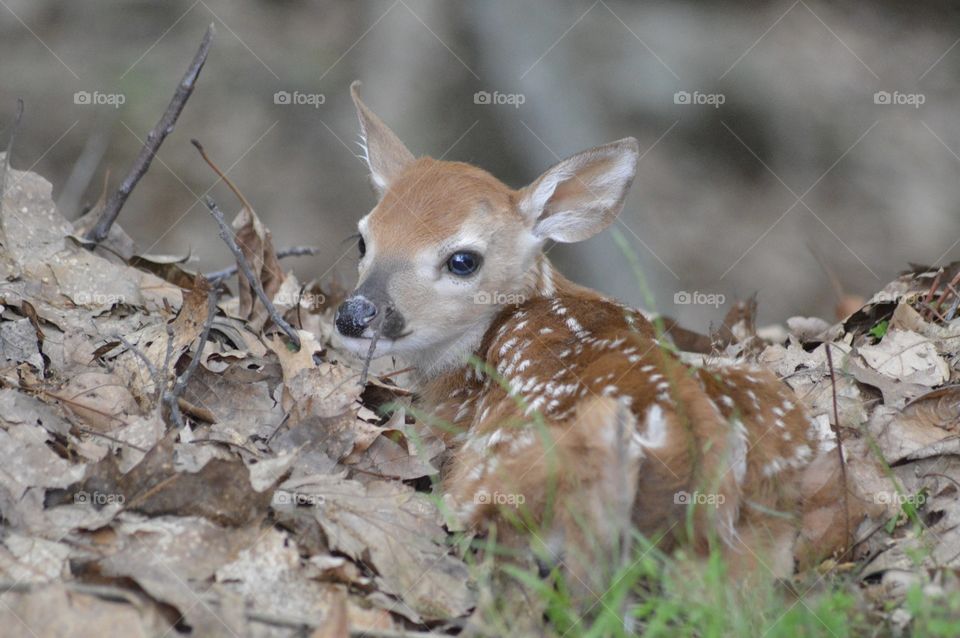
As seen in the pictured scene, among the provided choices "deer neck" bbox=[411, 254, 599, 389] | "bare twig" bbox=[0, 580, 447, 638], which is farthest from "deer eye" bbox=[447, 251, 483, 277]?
"bare twig" bbox=[0, 580, 447, 638]

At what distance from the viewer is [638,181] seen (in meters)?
9.73

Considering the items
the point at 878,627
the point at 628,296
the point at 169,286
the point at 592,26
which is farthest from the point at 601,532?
the point at 592,26

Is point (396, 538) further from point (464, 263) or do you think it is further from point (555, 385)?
point (464, 263)

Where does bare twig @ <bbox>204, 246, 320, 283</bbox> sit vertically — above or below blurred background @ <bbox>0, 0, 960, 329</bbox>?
below

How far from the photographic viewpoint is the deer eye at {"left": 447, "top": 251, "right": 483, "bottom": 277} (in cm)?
460

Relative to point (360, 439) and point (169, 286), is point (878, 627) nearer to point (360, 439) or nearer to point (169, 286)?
point (360, 439)

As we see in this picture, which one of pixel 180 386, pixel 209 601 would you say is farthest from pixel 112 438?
pixel 209 601

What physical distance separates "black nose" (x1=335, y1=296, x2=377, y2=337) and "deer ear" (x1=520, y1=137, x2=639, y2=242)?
99cm

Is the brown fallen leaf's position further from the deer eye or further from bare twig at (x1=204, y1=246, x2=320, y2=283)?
bare twig at (x1=204, y1=246, x2=320, y2=283)

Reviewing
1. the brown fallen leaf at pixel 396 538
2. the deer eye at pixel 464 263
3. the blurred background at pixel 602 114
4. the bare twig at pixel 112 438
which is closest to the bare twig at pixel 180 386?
the bare twig at pixel 112 438

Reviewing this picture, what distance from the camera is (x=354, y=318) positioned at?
427 centimetres

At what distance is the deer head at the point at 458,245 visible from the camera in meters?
4.47

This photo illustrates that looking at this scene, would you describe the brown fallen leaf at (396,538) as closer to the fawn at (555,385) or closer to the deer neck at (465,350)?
the fawn at (555,385)

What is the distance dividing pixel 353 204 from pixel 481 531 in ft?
21.4
